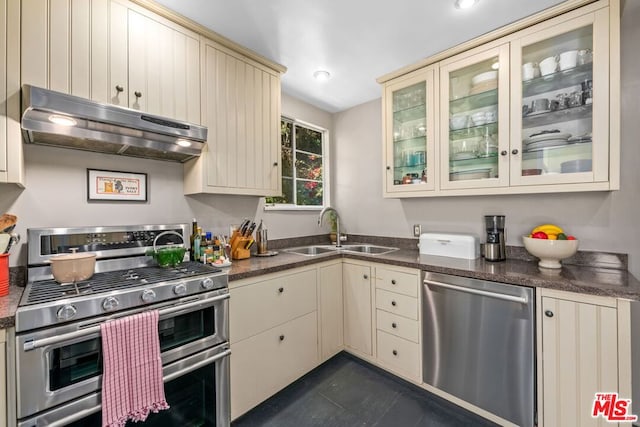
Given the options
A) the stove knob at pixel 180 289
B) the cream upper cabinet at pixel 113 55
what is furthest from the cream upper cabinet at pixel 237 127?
the stove knob at pixel 180 289

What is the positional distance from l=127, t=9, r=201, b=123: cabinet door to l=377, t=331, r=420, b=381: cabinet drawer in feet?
6.80

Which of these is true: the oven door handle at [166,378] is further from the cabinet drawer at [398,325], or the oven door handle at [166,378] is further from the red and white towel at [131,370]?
the cabinet drawer at [398,325]

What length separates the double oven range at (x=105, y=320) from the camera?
990 mm

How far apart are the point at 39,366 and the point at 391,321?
1.89 metres

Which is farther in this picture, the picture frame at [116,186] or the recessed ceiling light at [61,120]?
the picture frame at [116,186]

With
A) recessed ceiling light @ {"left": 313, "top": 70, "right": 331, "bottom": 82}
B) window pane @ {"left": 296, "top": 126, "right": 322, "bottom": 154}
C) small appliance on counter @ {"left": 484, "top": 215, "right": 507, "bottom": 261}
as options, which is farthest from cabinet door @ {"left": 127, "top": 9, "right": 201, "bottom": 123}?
small appliance on counter @ {"left": 484, "top": 215, "right": 507, "bottom": 261}

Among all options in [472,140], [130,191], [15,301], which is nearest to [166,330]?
[15,301]

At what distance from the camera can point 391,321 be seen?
6.62 feet

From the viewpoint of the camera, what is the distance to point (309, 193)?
310 cm

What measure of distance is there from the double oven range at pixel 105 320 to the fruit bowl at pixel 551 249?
72.8 inches

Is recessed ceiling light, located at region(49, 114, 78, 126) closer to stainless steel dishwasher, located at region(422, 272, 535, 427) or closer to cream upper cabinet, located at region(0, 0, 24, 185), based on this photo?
cream upper cabinet, located at region(0, 0, 24, 185)

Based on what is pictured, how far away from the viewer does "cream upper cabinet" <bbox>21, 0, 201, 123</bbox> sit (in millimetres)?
1251

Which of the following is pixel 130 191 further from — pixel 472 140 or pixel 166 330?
pixel 472 140

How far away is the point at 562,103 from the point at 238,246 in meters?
2.37
